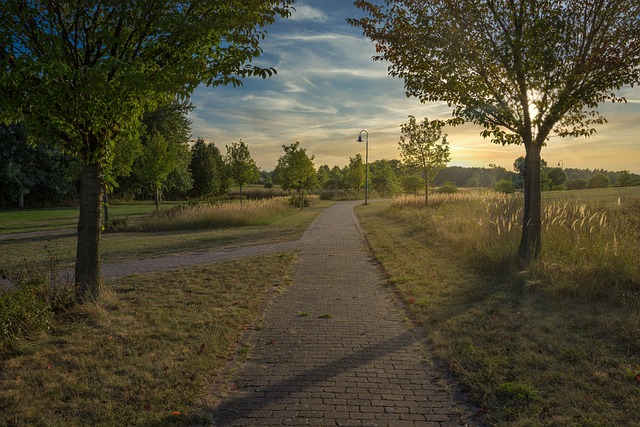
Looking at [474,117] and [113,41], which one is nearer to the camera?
[113,41]

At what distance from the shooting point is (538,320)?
210 inches

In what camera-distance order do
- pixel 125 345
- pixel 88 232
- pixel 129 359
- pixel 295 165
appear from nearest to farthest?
pixel 129 359 < pixel 125 345 < pixel 88 232 < pixel 295 165

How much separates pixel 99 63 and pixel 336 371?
4194 mm

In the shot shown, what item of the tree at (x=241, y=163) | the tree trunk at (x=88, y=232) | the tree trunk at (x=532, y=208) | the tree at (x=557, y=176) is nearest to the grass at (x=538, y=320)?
the tree trunk at (x=532, y=208)

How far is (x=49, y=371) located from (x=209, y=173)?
58116mm

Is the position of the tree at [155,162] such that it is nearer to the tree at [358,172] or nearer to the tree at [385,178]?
the tree at [358,172]

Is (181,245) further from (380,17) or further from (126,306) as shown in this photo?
(380,17)

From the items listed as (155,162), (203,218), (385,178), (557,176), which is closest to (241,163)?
(155,162)

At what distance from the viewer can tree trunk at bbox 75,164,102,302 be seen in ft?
19.2

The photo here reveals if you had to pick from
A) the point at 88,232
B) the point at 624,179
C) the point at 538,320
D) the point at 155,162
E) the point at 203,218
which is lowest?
the point at 538,320

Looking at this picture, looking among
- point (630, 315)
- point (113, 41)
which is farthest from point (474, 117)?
point (113, 41)

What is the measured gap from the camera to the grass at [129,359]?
3320mm

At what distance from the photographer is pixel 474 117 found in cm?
738

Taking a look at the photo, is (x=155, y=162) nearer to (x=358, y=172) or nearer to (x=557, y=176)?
(x=358, y=172)
